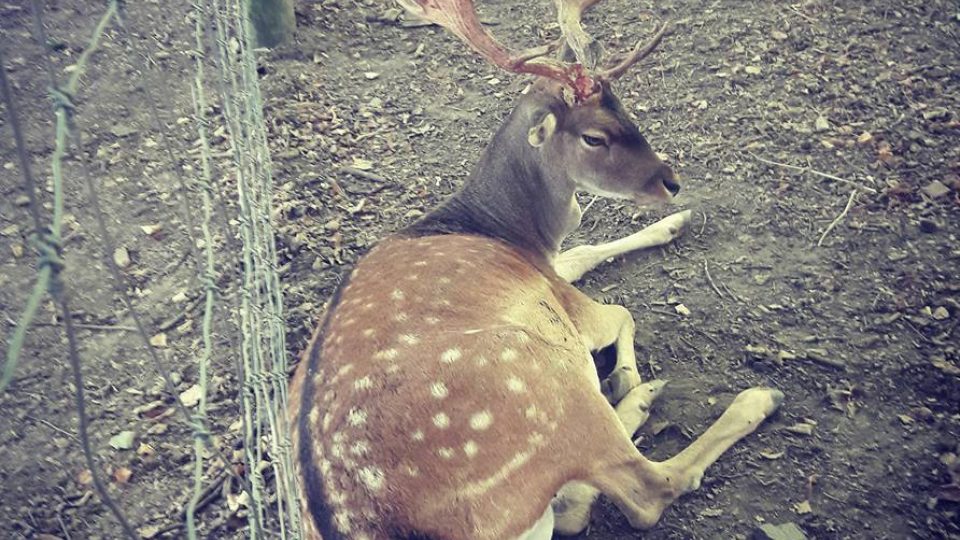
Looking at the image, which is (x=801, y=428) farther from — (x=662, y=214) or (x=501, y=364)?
(x=662, y=214)

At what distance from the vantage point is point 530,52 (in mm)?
3373

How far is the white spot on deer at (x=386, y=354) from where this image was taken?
8.86 feet

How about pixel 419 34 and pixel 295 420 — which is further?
pixel 419 34

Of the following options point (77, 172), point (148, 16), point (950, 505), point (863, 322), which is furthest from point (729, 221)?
point (148, 16)

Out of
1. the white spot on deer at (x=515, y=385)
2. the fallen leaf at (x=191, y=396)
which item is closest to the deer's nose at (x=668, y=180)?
the white spot on deer at (x=515, y=385)

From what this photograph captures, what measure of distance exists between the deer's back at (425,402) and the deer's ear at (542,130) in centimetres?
65

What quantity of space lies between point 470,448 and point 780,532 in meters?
1.18

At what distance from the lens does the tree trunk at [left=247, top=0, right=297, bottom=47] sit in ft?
17.5

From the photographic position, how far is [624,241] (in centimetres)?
420

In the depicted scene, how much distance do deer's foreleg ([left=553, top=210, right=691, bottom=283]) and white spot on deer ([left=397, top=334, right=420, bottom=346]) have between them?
57.9 inches

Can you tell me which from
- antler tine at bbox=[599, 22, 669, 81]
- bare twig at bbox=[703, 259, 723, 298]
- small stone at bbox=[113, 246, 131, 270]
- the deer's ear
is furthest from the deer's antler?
small stone at bbox=[113, 246, 131, 270]

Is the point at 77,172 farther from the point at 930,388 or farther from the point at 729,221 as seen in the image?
the point at 930,388

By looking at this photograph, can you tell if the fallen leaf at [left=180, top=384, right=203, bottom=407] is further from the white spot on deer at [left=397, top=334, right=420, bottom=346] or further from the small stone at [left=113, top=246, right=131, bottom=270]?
the white spot on deer at [left=397, top=334, right=420, bottom=346]

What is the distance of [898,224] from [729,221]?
75 centimetres
